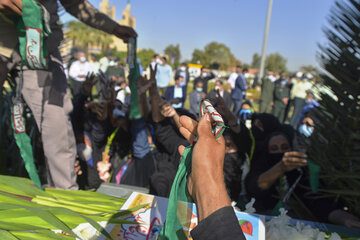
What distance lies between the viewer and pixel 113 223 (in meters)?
1.18

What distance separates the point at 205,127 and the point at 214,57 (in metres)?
43.4

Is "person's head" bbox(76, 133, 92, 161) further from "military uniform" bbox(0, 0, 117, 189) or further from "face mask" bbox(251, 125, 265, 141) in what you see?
"face mask" bbox(251, 125, 265, 141)

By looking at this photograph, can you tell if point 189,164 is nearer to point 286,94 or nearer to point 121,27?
point 121,27

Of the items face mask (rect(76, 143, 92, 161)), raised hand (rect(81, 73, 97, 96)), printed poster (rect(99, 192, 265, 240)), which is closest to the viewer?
printed poster (rect(99, 192, 265, 240))

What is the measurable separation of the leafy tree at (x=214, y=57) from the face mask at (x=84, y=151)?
32723mm

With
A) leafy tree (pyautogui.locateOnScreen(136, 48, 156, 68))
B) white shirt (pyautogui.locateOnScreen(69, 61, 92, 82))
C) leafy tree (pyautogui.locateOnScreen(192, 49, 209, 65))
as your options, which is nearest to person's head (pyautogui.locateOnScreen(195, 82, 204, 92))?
white shirt (pyautogui.locateOnScreen(69, 61, 92, 82))

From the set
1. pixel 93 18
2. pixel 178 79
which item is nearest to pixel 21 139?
→ pixel 93 18

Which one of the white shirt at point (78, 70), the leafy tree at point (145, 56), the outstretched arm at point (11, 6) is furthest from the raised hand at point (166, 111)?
the leafy tree at point (145, 56)

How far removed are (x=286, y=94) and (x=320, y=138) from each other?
8.13m

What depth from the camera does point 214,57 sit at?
42844 millimetres

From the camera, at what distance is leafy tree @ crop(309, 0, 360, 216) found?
1566 mm

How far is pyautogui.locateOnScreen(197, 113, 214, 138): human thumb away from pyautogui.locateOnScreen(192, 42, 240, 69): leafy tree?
34432 mm

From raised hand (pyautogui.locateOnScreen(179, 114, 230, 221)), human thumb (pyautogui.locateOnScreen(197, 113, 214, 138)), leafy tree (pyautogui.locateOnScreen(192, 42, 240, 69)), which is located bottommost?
raised hand (pyautogui.locateOnScreen(179, 114, 230, 221))

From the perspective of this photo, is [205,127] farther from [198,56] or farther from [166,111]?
[198,56]
